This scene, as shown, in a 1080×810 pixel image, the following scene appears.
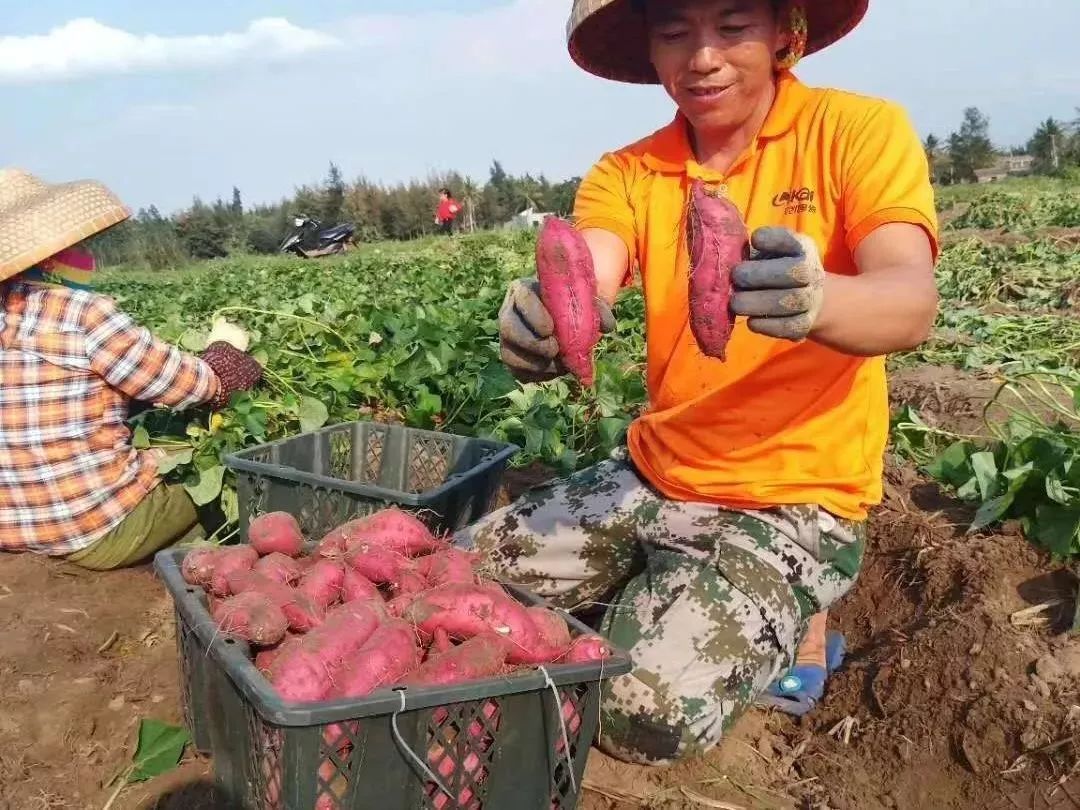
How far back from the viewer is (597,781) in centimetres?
210

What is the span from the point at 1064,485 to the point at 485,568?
1.69 m

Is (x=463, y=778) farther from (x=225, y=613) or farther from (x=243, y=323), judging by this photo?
(x=243, y=323)

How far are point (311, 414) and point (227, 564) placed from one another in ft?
5.44

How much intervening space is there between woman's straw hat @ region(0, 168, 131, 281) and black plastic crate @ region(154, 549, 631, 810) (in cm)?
166

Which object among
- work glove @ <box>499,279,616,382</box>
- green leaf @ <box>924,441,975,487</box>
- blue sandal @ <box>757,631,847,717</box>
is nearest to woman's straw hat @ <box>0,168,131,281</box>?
work glove @ <box>499,279,616,382</box>

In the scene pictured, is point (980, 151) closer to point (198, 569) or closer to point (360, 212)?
point (360, 212)

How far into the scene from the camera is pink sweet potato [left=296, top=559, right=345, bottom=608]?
2039mm

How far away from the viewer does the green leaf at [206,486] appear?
134 inches

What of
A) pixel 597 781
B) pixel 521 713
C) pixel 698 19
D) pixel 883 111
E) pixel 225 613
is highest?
pixel 698 19

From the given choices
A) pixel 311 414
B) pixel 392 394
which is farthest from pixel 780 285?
pixel 392 394

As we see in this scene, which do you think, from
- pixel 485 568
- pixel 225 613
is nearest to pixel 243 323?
pixel 485 568

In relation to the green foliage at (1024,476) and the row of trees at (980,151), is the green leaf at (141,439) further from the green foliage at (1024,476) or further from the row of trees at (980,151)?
the row of trees at (980,151)

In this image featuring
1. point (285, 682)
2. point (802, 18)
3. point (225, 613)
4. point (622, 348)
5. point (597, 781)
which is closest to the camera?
point (285, 682)

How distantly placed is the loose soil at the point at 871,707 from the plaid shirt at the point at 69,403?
13.2 inches
